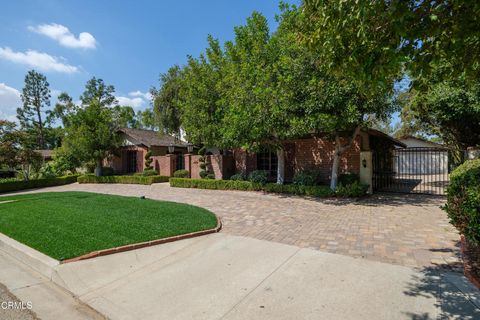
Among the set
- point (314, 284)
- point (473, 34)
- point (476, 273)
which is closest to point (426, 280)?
point (476, 273)

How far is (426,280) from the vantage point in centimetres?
349

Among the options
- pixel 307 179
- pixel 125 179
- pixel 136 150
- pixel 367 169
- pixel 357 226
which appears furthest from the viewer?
pixel 136 150

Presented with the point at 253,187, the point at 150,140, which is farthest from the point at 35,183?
the point at 253,187

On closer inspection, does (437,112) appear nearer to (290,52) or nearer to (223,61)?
(290,52)

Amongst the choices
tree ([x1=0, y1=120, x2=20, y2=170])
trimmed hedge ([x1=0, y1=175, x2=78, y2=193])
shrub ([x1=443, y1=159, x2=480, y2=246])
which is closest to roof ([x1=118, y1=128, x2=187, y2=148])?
trimmed hedge ([x1=0, y1=175, x2=78, y2=193])

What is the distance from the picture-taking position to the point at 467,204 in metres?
3.60

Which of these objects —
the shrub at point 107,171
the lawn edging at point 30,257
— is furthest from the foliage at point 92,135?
the lawn edging at point 30,257

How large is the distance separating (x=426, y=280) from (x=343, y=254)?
4.04ft

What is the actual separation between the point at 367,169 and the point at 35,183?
22.3 meters

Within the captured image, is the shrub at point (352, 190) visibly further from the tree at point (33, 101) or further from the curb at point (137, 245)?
the tree at point (33, 101)

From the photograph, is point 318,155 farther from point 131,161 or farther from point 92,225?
point 131,161

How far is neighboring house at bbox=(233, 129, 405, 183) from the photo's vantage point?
12.5 m

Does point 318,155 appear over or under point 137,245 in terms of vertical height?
over

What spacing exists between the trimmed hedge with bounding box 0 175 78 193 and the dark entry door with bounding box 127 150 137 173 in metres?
4.57
